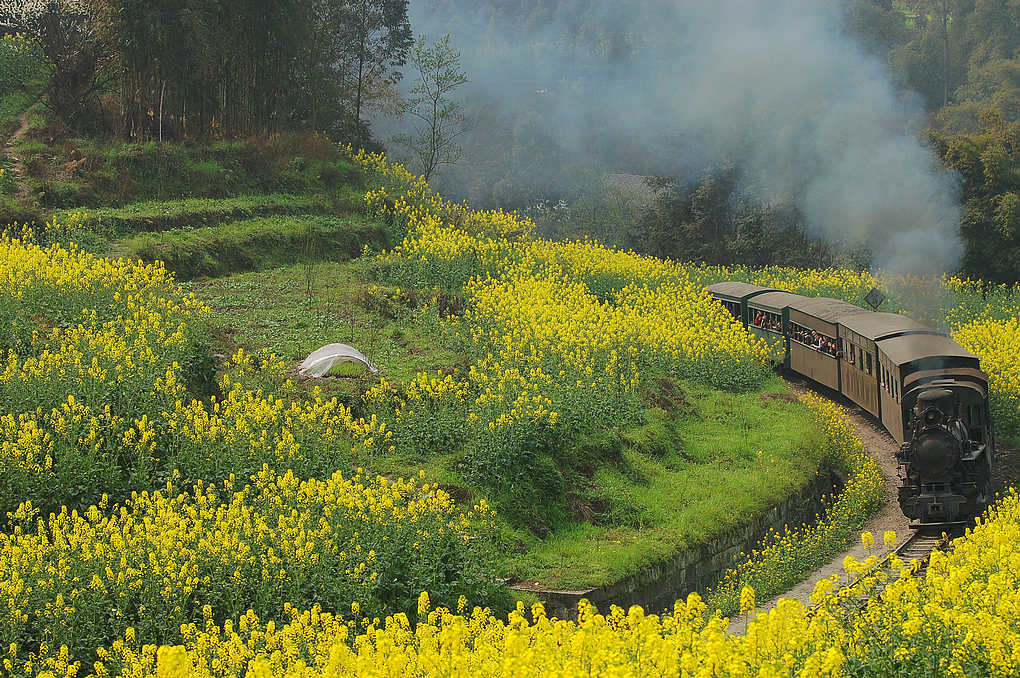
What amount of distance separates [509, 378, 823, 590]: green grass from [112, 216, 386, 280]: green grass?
9.44 meters

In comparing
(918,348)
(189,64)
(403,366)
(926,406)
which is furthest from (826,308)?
(189,64)

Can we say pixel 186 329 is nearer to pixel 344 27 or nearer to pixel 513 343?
pixel 513 343

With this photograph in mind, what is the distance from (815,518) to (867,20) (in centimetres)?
5744

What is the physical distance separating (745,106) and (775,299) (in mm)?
19716

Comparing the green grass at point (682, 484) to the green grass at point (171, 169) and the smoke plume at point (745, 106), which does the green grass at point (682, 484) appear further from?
the smoke plume at point (745, 106)

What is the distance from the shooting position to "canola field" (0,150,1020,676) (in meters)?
6.23

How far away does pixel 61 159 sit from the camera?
2317 cm

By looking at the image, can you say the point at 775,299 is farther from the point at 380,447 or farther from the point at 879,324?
the point at 380,447

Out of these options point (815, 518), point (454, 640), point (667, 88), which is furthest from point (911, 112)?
point (454, 640)

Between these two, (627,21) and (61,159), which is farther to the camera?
(627,21)

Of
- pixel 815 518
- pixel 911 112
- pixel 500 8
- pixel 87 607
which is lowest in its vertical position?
pixel 815 518

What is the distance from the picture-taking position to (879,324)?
1956 centimetres

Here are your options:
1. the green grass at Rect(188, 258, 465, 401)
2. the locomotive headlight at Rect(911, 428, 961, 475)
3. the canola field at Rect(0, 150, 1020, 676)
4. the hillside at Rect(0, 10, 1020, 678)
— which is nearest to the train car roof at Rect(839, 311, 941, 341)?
the hillside at Rect(0, 10, 1020, 678)

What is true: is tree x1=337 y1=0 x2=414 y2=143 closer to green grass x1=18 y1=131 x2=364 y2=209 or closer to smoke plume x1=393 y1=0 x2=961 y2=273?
green grass x1=18 y1=131 x2=364 y2=209
